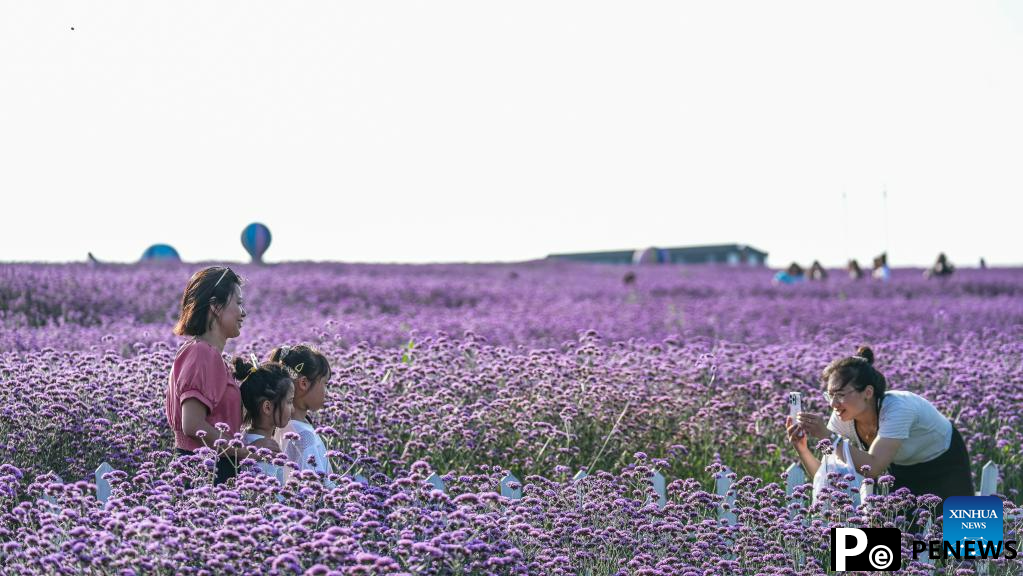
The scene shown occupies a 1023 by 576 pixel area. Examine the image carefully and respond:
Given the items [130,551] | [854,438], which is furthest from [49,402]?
[854,438]

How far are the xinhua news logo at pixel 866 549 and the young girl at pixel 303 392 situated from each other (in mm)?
2258

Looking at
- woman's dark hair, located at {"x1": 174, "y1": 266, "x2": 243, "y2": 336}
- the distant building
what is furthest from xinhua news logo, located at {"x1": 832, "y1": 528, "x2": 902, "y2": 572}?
the distant building

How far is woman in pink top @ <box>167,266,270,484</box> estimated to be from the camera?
5008 mm

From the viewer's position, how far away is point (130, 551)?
11.7ft

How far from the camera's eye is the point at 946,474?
19.9 feet

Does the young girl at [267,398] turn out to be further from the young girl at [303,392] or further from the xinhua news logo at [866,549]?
the xinhua news logo at [866,549]

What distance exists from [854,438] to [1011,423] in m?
2.29

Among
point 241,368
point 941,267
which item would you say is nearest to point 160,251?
point 941,267

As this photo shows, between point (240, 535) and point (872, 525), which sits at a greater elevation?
point (240, 535)

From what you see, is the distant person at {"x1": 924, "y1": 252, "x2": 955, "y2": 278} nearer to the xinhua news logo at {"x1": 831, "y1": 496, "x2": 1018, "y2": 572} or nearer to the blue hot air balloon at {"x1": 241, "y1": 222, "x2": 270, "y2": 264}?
the blue hot air balloon at {"x1": 241, "y1": 222, "x2": 270, "y2": 264}

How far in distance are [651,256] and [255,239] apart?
28.2 m

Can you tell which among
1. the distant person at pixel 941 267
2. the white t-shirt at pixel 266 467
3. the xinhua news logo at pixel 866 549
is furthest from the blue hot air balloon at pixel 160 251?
the xinhua news logo at pixel 866 549

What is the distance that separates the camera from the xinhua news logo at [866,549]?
454cm

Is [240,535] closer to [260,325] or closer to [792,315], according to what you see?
[260,325]
